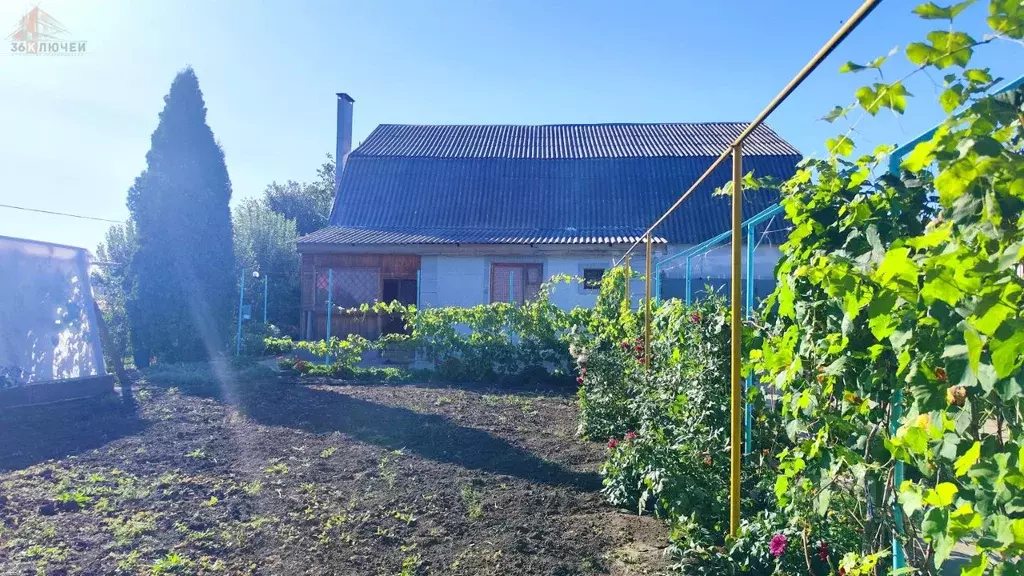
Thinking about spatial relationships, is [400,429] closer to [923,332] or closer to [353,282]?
[923,332]

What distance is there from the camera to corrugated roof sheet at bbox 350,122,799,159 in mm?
20234

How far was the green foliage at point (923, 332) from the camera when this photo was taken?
1266 millimetres

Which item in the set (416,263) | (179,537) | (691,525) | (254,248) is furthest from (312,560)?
(254,248)

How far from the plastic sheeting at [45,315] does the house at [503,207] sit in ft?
14.8

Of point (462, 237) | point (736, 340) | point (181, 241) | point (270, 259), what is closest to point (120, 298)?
point (181, 241)

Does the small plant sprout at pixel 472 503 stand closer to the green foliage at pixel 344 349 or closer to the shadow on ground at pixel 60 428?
the shadow on ground at pixel 60 428

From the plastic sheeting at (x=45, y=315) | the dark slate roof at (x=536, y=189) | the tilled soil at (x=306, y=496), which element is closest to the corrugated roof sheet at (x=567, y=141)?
the dark slate roof at (x=536, y=189)

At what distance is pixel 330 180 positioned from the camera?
4428cm

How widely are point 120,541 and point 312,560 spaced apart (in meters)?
1.11

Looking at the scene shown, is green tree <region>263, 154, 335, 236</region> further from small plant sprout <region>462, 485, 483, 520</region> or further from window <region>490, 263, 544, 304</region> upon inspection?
small plant sprout <region>462, 485, 483, 520</region>

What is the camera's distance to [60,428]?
6.85 meters

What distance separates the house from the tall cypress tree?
2.25m

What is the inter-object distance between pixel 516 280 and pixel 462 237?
68.0 inches

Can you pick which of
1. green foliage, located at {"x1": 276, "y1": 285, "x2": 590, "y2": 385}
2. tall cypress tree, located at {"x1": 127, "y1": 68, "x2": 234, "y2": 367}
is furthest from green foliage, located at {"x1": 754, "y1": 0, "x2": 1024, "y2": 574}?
tall cypress tree, located at {"x1": 127, "y1": 68, "x2": 234, "y2": 367}
